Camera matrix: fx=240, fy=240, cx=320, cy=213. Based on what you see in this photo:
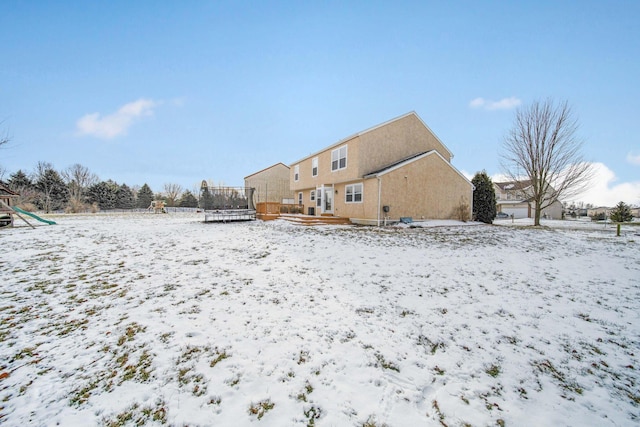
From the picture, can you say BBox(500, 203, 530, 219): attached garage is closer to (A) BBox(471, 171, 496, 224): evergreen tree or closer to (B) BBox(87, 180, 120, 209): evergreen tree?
(A) BBox(471, 171, 496, 224): evergreen tree

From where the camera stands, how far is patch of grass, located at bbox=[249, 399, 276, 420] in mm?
1992

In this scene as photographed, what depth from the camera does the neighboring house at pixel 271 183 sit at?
1286 inches

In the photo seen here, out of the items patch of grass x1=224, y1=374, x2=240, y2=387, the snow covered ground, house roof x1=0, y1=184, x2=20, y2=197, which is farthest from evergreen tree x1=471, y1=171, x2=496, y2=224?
house roof x1=0, y1=184, x2=20, y2=197

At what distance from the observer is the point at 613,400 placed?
221 cm

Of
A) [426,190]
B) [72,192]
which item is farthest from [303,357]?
[72,192]

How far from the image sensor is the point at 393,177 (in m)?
15.0

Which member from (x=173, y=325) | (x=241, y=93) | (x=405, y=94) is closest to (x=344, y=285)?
(x=173, y=325)

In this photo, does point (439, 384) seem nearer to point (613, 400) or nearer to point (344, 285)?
point (613, 400)

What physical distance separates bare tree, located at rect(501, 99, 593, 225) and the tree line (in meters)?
46.6

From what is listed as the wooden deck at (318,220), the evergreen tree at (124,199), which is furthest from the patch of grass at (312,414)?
the evergreen tree at (124,199)

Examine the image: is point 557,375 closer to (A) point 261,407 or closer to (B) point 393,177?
(A) point 261,407

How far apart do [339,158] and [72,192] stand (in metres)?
48.4

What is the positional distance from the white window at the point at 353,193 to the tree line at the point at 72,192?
1438 inches

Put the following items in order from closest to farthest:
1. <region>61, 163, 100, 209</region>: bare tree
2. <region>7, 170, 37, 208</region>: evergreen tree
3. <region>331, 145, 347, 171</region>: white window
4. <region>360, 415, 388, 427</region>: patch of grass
A: 1. <region>360, 415, 388, 427</region>: patch of grass
2. <region>331, 145, 347, 171</region>: white window
3. <region>7, 170, 37, 208</region>: evergreen tree
4. <region>61, 163, 100, 209</region>: bare tree
